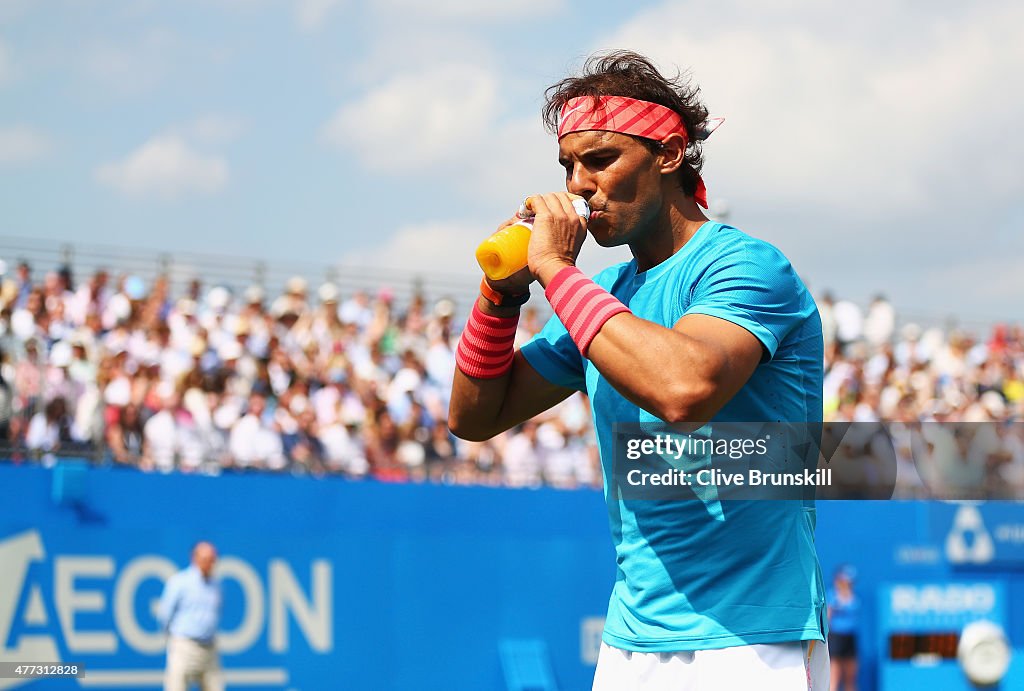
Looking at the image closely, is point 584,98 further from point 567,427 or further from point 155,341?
point 567,427

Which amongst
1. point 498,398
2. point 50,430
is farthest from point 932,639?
point 498,398

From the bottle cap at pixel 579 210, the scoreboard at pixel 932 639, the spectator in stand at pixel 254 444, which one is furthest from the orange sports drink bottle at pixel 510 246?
the scoreboard at pixel 932 639

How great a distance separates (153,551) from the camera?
10.7 meters

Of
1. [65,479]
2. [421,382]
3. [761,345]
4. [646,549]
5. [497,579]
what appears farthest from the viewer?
[421,382]

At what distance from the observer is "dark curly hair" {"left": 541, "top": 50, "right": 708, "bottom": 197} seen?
→ 3.20 m

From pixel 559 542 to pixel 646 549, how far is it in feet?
29.8

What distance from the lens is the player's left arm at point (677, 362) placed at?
2.59 m

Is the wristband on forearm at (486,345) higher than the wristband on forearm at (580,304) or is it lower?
higher

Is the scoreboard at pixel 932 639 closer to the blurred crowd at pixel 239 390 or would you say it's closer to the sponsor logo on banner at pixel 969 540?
the sponsor logo on banner at pixel 969 540

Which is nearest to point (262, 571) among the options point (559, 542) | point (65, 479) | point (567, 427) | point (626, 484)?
point (65, 479)

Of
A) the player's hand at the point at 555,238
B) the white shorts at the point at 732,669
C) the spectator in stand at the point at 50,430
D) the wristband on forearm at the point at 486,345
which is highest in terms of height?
the spectator in stand at the point at 50,430

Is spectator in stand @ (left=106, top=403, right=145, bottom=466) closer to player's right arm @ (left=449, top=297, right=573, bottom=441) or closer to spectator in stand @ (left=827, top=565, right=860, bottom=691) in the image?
spectator in stand @ (left=827, top=565, right=860, bottom=691)

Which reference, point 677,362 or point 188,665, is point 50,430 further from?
point 677,362

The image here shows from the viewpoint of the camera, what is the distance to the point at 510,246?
3023 mm
